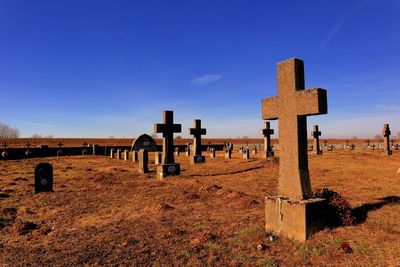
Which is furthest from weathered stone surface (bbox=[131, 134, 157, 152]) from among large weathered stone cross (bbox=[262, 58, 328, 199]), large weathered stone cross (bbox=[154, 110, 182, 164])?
large weathered stone cross (bbox=[262, 58, 328, 199])

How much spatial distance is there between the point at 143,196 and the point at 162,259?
19.3 feet

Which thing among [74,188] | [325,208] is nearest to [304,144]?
[325,208]

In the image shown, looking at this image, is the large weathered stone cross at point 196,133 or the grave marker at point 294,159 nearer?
the grave marker at point 294,159

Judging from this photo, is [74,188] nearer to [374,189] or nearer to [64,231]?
[64,231]

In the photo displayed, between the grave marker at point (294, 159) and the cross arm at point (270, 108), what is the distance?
0.08 ft

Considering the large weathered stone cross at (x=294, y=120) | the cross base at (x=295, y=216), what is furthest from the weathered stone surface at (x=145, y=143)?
the cross base at (x=295, y=216)

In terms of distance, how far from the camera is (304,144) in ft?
20.1

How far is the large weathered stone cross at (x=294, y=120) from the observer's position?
5891 millimetres

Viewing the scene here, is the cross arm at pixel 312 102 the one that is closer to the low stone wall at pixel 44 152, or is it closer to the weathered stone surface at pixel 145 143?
the low stone wall at pixel 44 152

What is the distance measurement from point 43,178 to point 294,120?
34.9 ft

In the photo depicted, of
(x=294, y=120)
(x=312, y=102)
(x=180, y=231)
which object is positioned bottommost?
(x=180, y=231)

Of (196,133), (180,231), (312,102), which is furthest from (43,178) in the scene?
(196,133)

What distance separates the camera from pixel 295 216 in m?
5.71

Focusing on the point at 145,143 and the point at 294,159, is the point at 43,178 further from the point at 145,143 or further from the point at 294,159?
the point at 145,143
